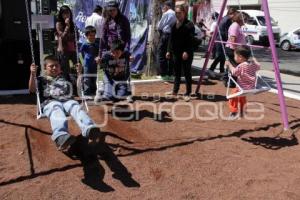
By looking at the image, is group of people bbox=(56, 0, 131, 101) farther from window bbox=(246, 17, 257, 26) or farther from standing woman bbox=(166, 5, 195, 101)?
window bbox=(246, 17, 257, 26)

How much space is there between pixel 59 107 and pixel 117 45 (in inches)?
81.2

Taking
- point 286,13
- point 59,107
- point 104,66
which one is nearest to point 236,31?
point 104,66

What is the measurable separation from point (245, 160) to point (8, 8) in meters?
5.21

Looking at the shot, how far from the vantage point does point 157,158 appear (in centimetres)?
552

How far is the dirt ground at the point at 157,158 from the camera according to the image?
15.4 feet

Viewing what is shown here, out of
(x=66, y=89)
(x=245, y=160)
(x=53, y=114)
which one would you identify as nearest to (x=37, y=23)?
(x=66, y=89)

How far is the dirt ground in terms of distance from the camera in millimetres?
4695

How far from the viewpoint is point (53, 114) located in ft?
17.8

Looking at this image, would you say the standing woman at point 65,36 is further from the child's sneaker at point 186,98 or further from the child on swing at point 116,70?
the child's sneaker at point 186,98

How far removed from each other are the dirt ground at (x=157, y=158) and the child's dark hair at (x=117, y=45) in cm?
101

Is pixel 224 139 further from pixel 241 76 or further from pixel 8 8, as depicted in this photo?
pixel 8 8

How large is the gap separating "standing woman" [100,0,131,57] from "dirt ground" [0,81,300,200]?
109 centimetres

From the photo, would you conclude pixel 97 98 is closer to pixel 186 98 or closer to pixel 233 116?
pixel 186 98

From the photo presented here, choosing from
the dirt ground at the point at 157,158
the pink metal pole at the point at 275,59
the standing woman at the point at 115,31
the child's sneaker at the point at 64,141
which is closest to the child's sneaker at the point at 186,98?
the dirt ground at the point at 157,158
